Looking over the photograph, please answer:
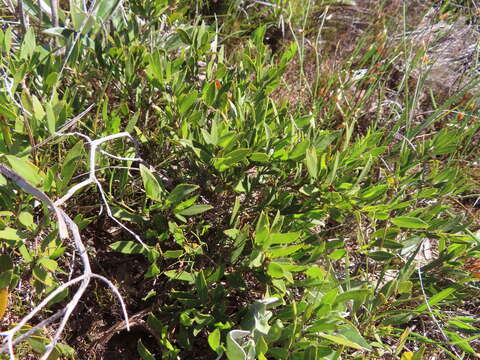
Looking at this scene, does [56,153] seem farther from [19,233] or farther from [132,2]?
[132,2]

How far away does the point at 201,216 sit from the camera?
5.50 feet

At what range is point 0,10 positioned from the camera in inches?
83.5

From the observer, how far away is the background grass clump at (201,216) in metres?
1.32

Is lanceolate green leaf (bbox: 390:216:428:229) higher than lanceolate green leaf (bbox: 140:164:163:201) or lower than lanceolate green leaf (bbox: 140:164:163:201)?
lower

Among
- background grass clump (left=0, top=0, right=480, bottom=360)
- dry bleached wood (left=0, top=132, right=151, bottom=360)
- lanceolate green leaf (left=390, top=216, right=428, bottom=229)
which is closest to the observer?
dry bleached wood (left=0, top=132, right=151, bottom=360)

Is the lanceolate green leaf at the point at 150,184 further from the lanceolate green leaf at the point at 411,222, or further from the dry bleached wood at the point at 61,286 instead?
the lanceolate green leaf at the point at 411,222

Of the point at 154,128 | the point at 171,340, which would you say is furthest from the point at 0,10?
the point at 171,340

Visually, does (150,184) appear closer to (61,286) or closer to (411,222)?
(61,286)

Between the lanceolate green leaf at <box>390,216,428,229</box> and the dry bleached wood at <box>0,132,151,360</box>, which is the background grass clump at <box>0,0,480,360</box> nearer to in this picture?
the lanceolate green leaf at <box>390,216,428,229</box>

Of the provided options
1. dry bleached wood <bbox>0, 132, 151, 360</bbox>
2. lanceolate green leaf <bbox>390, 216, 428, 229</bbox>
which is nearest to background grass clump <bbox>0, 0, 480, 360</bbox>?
lanceolate green leaf <bbox>390, 216, 428, 229</bbox>

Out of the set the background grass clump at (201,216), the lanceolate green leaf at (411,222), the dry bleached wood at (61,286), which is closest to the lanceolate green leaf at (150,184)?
the background grass clump at (201,216)

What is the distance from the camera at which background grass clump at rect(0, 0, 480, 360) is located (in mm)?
1315

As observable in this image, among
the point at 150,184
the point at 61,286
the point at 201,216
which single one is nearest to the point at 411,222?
the point at 201,216

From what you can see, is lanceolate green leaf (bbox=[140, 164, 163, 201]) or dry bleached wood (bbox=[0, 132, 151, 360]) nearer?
dry bleached wood (bbox=[0, 132, 151, 360])
